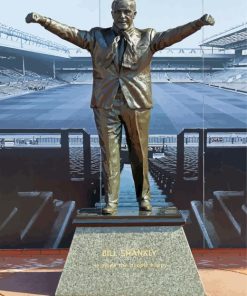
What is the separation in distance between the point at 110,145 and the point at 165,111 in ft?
5.16

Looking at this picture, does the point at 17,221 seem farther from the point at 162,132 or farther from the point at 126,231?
the point at 126,231

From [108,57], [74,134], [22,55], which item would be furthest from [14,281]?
[22,55]

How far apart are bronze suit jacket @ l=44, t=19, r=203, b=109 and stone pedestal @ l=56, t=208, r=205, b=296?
0.78m

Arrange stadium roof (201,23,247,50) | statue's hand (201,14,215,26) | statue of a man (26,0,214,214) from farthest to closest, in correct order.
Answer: stadium roof (201,23,247,50), statue of a man (26,0,214,214), statue's hand (201,14,215,26)

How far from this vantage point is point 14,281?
3.66 meters

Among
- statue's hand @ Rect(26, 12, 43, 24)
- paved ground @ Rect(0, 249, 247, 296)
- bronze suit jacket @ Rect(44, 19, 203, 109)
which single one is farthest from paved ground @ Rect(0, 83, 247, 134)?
statue's hand @ Rect(26, 12, 43, 24)

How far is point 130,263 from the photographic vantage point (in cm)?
305

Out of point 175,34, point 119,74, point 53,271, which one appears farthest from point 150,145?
point 175,34

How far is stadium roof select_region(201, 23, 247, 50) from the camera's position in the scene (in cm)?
456

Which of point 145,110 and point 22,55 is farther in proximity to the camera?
point 22,55

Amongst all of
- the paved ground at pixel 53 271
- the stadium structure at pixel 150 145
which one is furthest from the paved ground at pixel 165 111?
the paved ground at pixel 53 271

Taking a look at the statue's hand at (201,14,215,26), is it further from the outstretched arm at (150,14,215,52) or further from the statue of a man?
the statue of a man

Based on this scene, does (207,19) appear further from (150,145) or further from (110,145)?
(150,145)

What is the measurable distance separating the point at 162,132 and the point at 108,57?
1624 mm
